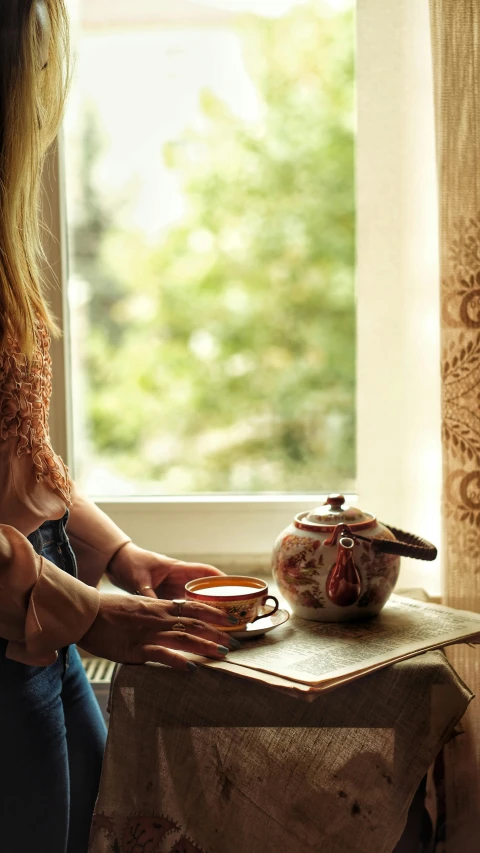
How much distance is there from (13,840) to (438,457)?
824 mm

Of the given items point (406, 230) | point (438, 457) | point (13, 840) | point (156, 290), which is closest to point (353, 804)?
point (13, 840)

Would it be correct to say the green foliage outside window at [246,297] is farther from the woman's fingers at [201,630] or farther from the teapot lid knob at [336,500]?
the woman's fingers at [201,630]

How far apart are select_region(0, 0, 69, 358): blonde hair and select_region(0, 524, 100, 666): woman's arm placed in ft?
0.82

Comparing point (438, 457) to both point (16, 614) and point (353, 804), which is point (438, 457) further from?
point (16, 614)

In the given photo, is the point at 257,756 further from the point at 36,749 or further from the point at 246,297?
the point at 246,297

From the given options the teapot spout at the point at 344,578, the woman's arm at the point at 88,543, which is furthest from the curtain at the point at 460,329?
the woman's arm at the point at 88,543

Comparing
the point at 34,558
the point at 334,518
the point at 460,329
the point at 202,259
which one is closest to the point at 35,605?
the point at 34,558

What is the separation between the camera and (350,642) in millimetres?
941

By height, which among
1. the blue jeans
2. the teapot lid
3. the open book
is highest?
the teapot lid

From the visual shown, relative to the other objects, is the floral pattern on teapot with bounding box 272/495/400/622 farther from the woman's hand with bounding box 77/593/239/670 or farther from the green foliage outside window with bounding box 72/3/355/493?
the green foliage outside window with bounding box 72/3/355/493

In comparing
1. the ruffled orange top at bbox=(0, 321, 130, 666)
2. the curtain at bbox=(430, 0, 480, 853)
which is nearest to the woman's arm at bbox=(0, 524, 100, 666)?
the ruffled orange top at bbox=(0, 321, 130, 666)

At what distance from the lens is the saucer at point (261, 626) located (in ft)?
3.12

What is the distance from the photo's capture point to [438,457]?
1.28 metres

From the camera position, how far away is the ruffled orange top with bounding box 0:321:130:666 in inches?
33.6
